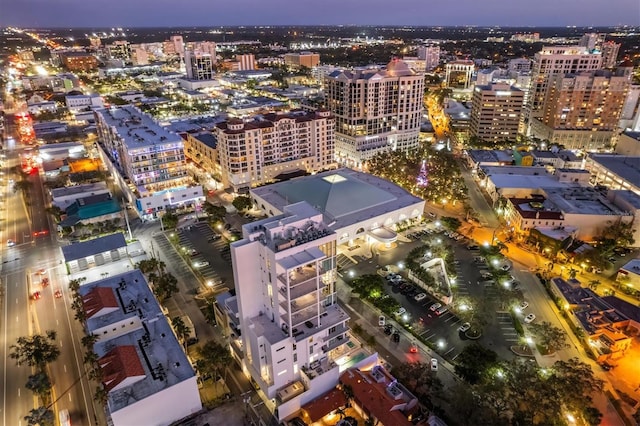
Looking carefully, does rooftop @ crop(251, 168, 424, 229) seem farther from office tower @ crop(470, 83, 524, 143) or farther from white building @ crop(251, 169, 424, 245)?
office tower @ crop(470, 83, 524, 143)

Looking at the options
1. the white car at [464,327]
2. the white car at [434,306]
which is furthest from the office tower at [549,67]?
the white car at [464,327]

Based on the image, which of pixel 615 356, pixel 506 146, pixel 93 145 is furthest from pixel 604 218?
pixel 93 145

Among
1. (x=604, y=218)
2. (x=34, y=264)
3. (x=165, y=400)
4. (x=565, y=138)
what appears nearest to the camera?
(x=165, y=400)

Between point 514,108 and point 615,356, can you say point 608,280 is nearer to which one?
point 615,356

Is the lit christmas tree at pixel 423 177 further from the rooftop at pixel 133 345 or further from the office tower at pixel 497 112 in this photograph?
the rooftop at pixel 133 345

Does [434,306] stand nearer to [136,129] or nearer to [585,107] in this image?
[136,129]

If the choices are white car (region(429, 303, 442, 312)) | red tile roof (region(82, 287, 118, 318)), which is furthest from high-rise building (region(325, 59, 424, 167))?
red tile roof (region(82, 287, 118, 318))
